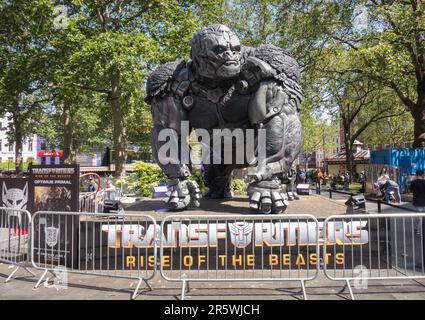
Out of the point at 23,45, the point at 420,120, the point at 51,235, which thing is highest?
the point at 23,45

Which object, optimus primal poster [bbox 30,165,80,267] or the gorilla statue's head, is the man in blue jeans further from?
optimus primal poster [bbox 30,165,80,267]

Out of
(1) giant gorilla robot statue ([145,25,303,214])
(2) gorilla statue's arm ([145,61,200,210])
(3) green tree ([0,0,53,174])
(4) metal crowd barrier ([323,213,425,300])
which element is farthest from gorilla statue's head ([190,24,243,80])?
(3) green tree ([0,0,53,174])

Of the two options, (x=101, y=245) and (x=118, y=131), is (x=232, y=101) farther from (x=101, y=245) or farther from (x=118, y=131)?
(x=118, y=131)

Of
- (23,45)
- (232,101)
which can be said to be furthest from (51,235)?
(23,45)

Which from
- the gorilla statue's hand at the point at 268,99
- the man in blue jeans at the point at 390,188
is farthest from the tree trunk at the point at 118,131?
the gorilla statue's hand at the point at 268,99

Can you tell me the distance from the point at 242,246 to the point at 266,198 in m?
0.65

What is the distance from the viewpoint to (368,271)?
444cm

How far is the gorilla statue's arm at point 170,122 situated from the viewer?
5070 millimetres

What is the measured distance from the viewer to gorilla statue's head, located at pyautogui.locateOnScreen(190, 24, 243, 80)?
472cm

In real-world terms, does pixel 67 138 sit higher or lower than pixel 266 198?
higher

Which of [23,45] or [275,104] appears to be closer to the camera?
[275,104]

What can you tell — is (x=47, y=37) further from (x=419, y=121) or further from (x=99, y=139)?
(x=99, y=139)

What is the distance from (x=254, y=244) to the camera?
173 inches

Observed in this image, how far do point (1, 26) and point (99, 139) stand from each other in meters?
21.5
